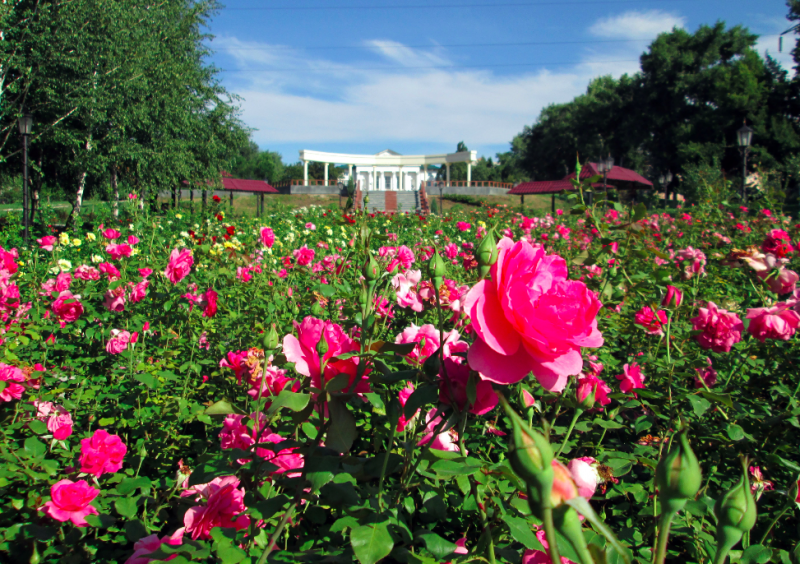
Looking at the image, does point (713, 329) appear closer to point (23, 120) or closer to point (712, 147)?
point (23, 120)

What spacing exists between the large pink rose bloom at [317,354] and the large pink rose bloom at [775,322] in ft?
2.97

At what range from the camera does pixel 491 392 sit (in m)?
0.49

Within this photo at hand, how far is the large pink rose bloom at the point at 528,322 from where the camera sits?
40 cm

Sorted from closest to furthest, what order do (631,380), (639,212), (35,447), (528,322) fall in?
(528,322) → (35,447) → (631,380) → (639,212)

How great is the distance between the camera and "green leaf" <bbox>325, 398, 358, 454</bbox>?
555 mm

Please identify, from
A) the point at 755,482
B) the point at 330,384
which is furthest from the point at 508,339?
the point at 755,482

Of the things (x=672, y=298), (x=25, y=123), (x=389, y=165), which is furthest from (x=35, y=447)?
(x=389, y=165)

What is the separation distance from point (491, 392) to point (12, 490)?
1.26m

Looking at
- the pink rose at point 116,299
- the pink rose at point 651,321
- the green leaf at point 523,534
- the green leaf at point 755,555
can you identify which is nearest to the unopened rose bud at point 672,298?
the pink rose at point 651,321

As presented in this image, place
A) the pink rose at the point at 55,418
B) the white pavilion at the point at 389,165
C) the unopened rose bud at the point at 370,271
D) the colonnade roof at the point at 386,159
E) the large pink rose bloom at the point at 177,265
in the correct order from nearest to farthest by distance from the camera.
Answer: the unopened rose bud at the point at 370,271 → the pink rose at the point at 55,418 → the large pink rose bloom at the point at 177,265 → the colonnade roof at the point at 386,159 → the white pavilion at the point at 389,165

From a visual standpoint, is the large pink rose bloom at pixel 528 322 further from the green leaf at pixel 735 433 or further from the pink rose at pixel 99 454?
the pink rose at pixel 99 454

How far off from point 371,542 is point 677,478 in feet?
1.01

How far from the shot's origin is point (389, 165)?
38.2m

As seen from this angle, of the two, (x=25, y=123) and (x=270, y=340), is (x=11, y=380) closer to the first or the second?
(x=270, y=340)
